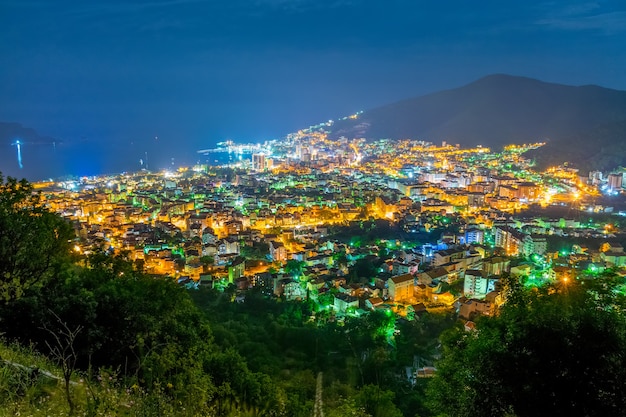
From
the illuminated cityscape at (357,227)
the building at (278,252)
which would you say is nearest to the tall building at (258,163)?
the illuminated cityscape at (357,227)

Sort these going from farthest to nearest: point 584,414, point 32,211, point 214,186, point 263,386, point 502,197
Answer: point 214,186
point 502,197
point 263,386
point 32,211
point 584,414

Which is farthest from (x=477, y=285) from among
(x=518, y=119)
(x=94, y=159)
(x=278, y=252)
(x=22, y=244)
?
(x=518, y=119)

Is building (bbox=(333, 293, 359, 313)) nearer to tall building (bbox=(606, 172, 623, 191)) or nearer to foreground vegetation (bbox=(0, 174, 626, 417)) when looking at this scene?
foreground vegetation (bbox=(0, 174, 626, 417))

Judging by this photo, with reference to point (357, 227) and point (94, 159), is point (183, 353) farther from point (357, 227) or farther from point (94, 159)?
point (94, 159)

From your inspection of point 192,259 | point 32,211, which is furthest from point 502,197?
point 32,211

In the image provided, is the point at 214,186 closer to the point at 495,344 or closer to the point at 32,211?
the point at 32,211

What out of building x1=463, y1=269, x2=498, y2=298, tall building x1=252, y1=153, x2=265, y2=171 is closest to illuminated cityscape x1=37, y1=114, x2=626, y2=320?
building x1=463, y1=269, x2=498, y2=298

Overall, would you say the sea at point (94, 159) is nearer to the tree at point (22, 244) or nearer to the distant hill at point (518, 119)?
the distant hill at point (518, 119)
